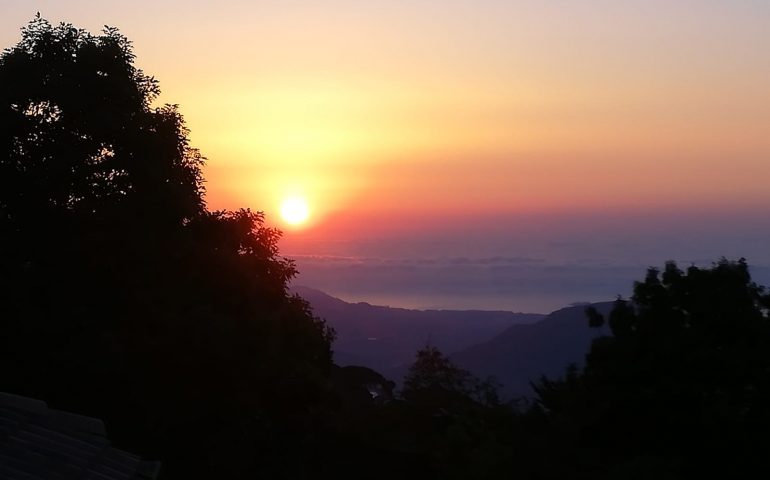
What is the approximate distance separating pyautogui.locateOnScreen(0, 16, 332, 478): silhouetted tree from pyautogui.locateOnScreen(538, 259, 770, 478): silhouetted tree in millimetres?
5577

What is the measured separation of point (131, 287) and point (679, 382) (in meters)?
10.5

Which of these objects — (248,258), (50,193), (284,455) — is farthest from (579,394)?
(50,193)

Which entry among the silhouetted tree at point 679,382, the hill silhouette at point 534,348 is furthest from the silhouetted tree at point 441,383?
Answer: the hill silhouette at point 534,348

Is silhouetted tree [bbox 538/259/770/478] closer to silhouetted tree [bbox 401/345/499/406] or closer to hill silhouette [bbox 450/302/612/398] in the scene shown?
silhouetted tree [bbox 401/345/499/406]

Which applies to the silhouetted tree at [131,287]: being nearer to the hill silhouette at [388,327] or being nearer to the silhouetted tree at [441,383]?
the silhouetted tree at [441,383]

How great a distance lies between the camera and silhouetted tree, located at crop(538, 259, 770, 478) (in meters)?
17.0

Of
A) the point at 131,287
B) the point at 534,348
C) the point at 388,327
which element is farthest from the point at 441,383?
the point at 534,348

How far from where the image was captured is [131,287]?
56.9ft

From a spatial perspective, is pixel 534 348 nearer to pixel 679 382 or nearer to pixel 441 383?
pixel 441 383

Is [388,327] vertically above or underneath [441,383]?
underneath

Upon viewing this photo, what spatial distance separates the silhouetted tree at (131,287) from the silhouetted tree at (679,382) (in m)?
5.58

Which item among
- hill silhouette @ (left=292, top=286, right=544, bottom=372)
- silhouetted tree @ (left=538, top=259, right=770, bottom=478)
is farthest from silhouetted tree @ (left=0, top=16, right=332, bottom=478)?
hill silhouette @ (left=292, top=286, right=544, bottom=372)

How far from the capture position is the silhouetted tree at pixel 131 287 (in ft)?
53.6

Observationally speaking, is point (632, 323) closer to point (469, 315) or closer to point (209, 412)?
point (209, 412)
